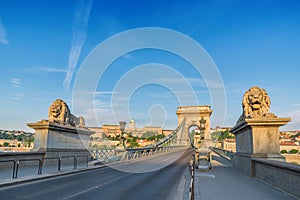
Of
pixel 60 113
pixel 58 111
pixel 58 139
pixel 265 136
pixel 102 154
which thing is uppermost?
pixel 58 111

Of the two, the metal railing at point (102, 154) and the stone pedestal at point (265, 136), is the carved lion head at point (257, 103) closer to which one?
the stone pedestal at point (265, 136)

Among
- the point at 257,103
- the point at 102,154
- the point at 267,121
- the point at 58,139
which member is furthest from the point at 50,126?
the point at 267,121

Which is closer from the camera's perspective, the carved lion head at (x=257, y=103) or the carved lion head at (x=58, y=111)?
the carved lion head at (x=257, y=103)

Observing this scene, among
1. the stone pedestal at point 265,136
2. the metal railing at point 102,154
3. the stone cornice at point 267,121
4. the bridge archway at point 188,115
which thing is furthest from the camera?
the bridge archway at point 188,115

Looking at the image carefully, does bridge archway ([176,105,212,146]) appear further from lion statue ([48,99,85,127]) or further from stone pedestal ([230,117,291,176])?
stone pedestal ([230,117,291,176])

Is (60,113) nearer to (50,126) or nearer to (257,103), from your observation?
(50,126)

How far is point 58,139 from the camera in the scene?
14.8 meters

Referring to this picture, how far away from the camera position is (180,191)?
8.24 m

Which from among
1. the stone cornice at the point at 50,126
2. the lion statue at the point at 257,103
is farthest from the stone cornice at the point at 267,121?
the stone cornice at the point at 50,126

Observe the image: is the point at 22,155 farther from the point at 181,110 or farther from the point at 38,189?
the point at 181,110

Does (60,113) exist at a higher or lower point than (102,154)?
higher

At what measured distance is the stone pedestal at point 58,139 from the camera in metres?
13.8

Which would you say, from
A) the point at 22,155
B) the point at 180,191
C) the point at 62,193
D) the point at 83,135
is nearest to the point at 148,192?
the point at 180,191

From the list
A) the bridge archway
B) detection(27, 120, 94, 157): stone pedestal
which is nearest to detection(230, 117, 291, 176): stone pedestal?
detection(27, 120, 94, 157): stone pedestal
